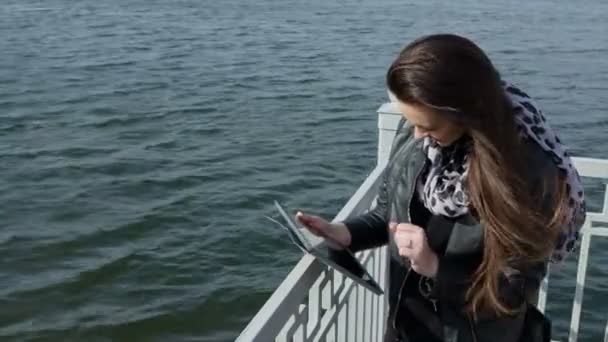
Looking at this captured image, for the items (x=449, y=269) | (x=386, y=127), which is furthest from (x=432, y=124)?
(x=386, y=127)

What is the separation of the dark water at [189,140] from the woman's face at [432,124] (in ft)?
14.2

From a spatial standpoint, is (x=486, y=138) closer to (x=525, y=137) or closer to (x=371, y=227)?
(x=525, y=137)

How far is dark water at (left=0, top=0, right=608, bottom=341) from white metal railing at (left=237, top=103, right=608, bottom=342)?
3.12 m

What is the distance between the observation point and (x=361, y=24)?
17500 mm

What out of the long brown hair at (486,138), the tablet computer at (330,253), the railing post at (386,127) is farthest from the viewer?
the railing post at (386,127)

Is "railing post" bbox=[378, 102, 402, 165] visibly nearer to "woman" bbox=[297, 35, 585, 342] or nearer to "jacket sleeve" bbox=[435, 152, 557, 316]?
"woman" bbox=[297, 35, 585, 342]

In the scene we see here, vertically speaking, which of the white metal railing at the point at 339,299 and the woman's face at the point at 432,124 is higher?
the woman's face at the point at 432,124

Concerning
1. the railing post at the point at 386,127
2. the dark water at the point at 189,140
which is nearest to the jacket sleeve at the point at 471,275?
the railing post at the point at 386,127

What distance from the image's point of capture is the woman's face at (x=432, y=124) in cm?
184

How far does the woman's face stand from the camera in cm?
184

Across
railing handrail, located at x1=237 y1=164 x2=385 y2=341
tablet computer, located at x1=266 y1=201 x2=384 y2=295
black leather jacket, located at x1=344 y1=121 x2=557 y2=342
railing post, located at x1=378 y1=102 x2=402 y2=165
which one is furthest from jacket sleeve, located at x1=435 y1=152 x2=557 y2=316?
railing post, located at x1=378 y1=102 x2=402 y2=165

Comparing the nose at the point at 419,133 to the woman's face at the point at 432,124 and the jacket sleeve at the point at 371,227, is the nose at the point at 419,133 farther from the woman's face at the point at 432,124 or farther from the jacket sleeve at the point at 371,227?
the jacket sleeve at the point at 371,227

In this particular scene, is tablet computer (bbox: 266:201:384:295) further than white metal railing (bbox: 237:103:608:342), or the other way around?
tablet computer (bbox: 266:201:384:295)

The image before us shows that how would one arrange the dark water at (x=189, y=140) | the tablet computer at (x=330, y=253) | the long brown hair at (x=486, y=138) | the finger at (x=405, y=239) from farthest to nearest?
the dark water at (x=189, y=140) → the tablet computer at (x=330, y=253) → the finger at (x=405, y=239) → the long brown hair at (x=486, y=138)
